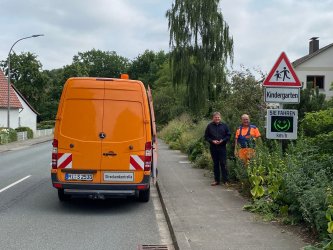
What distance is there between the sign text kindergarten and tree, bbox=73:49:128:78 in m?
96.6

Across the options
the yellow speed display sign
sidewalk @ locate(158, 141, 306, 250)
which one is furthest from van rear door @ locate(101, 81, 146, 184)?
the yellow speed display sign

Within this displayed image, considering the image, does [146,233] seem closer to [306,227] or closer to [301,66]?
[306,227]

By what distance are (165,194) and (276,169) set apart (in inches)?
113

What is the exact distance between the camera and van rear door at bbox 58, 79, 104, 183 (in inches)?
343

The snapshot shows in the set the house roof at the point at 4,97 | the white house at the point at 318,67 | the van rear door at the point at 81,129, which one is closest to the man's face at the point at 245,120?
the van rear door at the point at 81,129

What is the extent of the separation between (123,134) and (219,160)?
3269 mm

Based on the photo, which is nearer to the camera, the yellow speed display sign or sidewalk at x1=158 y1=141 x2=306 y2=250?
sidewalk at x1=158 y1=141 x2=306 y2=250

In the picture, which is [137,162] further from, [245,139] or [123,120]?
[245,139]

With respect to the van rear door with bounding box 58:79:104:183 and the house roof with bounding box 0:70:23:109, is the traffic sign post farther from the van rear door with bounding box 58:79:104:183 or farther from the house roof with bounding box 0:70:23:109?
the house roof with bounding box 0:70:23:109

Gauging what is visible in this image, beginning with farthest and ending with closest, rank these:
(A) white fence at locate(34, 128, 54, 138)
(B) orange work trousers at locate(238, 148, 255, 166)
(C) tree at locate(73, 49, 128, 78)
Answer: (C) tree at locate(73, 49, 128, 78)
(A) white fence at locate(34, 128, 54, 138)
(B) orange work trousers at locate(238, 148, 255, 166)

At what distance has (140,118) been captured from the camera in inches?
352

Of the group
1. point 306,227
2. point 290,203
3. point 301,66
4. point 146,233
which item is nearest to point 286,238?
point 306,227

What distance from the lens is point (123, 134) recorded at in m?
8.86

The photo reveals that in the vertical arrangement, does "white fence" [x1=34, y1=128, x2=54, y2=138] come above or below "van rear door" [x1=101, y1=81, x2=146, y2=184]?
below
